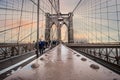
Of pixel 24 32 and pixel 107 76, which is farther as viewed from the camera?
pixel 24 32

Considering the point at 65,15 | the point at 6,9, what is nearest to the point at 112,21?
the point at 6,9

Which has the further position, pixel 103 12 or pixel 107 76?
pixel 103 12

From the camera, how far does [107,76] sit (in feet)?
2.92

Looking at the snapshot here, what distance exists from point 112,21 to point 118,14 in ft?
4.66

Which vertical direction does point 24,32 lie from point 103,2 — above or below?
below

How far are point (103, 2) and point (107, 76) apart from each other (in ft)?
49.6

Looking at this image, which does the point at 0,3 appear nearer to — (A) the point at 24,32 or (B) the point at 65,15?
(A) the point at 24,32

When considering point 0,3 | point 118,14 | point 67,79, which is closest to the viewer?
point 67,79

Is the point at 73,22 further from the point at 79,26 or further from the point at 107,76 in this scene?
the point at 107,76

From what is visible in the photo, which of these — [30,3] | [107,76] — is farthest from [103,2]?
[107,76]

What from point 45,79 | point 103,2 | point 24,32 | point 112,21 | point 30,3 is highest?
point 103,2

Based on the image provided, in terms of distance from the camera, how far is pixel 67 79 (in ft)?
2.71

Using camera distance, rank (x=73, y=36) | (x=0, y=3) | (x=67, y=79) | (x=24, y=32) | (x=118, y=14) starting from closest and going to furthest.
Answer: (x=67, y=79) < (x=0, y=3) < (x=24, y=32) < (x=118, y=14) < (x=73, y=36)

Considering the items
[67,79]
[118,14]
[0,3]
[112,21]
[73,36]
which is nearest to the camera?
[67,79]
